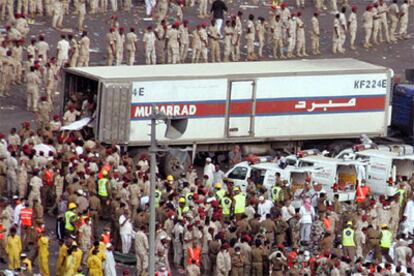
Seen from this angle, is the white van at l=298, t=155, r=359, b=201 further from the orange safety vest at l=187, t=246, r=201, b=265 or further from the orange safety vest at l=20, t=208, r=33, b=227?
the orange safety vest at l=20, t=208, r=33, b=227

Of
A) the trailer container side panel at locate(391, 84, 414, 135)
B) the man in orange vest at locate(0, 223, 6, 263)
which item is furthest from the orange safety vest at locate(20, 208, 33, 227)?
the trailer container side panel at locate(391, 84, 414, 135)

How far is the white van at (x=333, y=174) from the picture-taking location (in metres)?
51.1

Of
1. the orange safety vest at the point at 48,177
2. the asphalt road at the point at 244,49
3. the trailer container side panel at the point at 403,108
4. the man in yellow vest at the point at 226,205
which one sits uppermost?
the asphalt road at the point at 244,49

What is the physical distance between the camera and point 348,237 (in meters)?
47.5

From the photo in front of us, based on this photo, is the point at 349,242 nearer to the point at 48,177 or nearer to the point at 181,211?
the point at 181,211

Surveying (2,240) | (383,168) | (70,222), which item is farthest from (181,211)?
(383,168)

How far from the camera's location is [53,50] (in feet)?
201

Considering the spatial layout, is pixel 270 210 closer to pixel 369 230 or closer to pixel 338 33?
pixel 369 230

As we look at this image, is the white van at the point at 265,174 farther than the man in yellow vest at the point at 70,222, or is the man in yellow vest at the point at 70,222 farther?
the white van at the point at 265,174

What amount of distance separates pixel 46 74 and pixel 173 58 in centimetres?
537

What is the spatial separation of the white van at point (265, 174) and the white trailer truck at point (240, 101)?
2.25 meters

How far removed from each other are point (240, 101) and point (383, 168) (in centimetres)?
442

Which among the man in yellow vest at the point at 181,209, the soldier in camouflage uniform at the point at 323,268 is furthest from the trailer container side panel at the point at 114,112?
the soldier in camouflage uniform at the point at 323,268

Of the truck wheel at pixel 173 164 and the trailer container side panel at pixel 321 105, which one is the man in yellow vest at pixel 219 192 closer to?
the truck wheel at pixel 173 164
